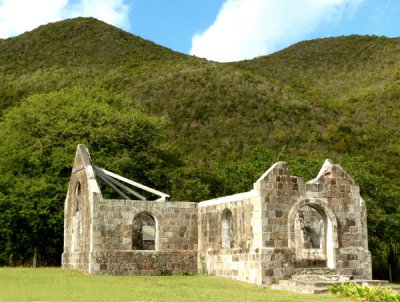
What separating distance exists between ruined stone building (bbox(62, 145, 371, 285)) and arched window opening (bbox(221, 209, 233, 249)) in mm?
26

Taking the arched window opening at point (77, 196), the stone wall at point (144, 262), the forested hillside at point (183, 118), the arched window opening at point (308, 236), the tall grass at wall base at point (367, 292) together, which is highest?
the forested hillside at point (183, 118)

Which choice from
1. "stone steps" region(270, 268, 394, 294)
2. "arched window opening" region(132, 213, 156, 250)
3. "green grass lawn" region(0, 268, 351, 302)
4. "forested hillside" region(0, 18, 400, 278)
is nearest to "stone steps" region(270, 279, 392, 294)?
"stone steps" region(270, 268, 394, 294)

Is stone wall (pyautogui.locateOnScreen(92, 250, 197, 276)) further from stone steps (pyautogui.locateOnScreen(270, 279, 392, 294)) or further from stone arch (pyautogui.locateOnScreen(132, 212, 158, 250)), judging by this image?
stone steps (pyautogui.locateOnScreen(270, 279, 392, 294))

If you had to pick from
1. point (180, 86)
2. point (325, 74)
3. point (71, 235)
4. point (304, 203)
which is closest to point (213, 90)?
point (180, 86)

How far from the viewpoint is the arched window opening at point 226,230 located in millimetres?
21859

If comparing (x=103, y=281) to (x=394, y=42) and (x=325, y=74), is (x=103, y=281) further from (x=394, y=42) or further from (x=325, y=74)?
(x=394, y=42)

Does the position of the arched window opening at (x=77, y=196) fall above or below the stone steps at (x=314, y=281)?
above

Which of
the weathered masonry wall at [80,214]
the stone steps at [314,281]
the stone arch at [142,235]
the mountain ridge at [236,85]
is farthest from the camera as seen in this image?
the mountain ridge at [236,85]

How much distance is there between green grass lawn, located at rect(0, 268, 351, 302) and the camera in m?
14.3

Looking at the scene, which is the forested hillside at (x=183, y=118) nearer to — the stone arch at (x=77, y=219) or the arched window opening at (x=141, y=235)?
the arched window opening at (x=141, y=235)

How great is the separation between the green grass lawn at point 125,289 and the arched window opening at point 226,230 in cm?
178

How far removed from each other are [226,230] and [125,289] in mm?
6643

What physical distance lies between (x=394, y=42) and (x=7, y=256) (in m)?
67.9

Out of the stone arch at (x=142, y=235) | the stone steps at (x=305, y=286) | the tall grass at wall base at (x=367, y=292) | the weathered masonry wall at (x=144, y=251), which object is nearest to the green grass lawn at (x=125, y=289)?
the tall grass at wall base at (x=367, y=292)
